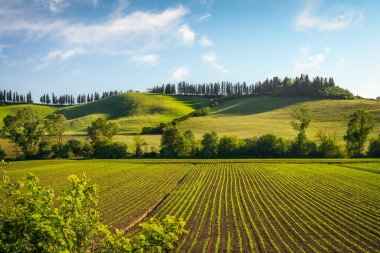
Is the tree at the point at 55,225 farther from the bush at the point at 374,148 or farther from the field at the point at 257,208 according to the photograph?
the bush at the point at 374,148

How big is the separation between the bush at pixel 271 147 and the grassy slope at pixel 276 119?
990 inches

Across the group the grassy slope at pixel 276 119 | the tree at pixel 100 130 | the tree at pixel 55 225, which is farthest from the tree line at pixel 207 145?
the tree at pixel 55 225

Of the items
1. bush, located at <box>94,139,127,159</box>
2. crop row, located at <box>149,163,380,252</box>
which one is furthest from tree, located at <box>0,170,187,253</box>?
bush, located at <box>94,139,127,159</box>

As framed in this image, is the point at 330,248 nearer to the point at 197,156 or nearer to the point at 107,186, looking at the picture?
the point at 107,186

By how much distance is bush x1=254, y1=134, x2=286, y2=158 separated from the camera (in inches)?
3969

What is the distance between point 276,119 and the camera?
165m

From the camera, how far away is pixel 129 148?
115m

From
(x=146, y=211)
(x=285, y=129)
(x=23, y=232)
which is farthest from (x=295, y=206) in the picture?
(x=285, y=129)

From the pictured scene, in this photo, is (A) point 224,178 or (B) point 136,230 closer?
(B) point 136,230

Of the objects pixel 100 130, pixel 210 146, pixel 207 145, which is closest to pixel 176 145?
pixel 207 145

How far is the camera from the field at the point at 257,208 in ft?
79.8

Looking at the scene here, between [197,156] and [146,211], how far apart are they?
72369 millimetres

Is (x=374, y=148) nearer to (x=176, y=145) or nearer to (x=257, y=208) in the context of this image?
(x=176, y=145)

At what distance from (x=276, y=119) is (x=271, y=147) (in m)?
67.3
